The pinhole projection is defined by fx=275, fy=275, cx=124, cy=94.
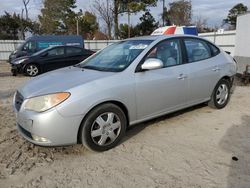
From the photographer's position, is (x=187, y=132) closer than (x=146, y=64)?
Result: No

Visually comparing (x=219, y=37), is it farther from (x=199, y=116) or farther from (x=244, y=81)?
(x=199, y=116)

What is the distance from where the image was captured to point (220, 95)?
5605mm

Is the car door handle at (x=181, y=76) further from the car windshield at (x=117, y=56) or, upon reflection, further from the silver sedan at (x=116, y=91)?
the car windshield at (x=117, y=56)

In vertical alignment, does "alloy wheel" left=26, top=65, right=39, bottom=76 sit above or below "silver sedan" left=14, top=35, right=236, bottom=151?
below

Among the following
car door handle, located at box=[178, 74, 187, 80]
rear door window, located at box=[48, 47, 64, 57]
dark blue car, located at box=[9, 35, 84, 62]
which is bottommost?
car door handle, located at box=[178, 74, 187, 80]

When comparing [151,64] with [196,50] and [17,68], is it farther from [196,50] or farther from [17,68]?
[17,68]

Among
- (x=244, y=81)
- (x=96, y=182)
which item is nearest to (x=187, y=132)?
(x=96, y=182)

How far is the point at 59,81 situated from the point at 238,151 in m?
2.65

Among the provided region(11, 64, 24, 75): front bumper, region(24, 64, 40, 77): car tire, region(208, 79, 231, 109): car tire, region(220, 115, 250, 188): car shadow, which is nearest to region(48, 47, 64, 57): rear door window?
region(24, 64, 40, 77): car tire

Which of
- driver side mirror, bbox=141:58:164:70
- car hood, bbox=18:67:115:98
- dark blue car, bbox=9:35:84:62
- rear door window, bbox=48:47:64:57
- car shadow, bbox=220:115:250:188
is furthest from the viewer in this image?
dark blue car, bbox=9:35:84:62

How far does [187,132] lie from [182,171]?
1268mm

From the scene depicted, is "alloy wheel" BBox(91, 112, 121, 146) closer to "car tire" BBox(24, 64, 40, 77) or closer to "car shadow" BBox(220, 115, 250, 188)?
"car shadow" BBox(220, 115, 250, 188)

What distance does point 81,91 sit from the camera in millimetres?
3502

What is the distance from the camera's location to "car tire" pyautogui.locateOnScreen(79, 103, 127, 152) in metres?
3.59
